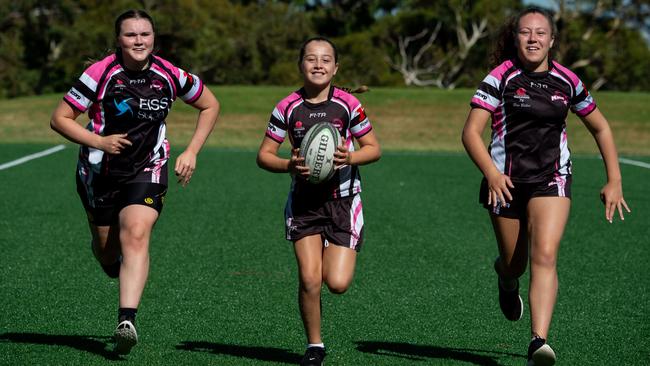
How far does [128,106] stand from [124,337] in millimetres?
1403

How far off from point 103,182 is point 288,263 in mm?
3558

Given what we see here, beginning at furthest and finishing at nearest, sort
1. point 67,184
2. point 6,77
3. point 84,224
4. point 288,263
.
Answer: point 6,77, point 67,184, point 84,224, point 288,263

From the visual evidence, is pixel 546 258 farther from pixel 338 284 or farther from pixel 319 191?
pixel 319 191

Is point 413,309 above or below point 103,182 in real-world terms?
below

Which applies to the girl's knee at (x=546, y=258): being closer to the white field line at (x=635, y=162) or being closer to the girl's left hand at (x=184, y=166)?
the girl's left hand at (x=184, y=166)

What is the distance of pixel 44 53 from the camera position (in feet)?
177

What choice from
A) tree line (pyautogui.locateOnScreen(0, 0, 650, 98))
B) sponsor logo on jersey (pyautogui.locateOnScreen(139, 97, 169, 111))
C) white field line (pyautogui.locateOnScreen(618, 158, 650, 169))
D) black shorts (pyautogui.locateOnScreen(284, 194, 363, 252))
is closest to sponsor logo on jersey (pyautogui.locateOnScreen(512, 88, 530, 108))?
black shorts (pyautogui.locateOnScreen(284, 194, 363, 252))

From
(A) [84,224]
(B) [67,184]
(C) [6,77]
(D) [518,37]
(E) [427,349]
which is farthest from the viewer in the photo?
(C) [6,77]

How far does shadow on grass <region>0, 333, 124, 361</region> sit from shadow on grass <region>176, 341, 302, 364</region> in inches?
18.8

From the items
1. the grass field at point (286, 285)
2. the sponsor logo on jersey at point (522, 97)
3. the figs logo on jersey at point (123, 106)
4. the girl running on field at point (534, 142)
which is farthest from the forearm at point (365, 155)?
the figs logo on jersey at point (123, 106)

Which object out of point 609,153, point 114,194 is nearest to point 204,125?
point 114,194

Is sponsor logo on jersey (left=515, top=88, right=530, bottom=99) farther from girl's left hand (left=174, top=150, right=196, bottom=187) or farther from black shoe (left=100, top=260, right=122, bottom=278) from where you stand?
black shoe (left=100, top=260, right=122, bottom=278)

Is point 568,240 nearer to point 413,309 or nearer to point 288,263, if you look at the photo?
point 288,263

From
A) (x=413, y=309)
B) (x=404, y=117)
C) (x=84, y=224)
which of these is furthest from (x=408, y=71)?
(x=413, y=309)
